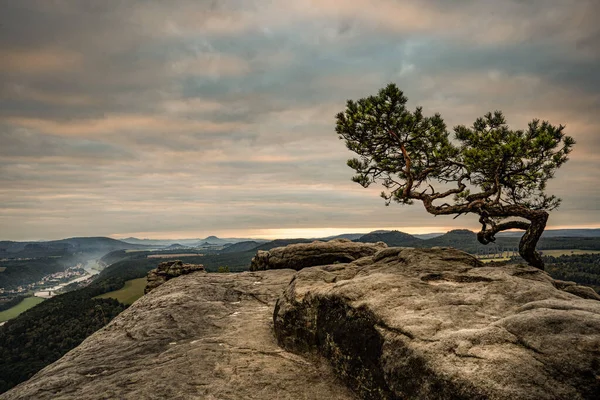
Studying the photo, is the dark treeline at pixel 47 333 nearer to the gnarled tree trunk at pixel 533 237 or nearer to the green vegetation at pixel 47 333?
the green vegetation at pixel 47 333

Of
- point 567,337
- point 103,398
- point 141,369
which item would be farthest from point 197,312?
point 567,337

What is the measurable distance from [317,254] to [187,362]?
2175 cm

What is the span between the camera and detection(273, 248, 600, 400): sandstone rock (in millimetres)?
7414

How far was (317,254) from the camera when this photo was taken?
3381cm

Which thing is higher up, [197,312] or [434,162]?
[434,162]

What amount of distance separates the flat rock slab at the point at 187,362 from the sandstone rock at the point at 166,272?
19684 millimetres

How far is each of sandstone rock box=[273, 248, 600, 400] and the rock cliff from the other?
0.04 m

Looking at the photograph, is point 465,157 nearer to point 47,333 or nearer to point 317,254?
point 317,254

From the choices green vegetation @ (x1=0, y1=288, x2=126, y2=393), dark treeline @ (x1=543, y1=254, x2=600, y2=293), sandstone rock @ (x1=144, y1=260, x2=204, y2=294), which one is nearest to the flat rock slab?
sandstone rock @ (x1=144, y1=260, x2=204, y2=294)

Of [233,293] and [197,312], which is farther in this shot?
[233,293]

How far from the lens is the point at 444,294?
12.3 m

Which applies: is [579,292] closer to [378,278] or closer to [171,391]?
[378,278]

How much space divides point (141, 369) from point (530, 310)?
15286mm

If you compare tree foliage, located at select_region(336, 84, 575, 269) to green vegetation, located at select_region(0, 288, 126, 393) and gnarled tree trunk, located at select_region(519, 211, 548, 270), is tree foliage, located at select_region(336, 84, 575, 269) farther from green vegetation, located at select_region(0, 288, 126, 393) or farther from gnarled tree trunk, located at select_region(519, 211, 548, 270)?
green vegetation, located at select_region(0, 288, 126, 393)
